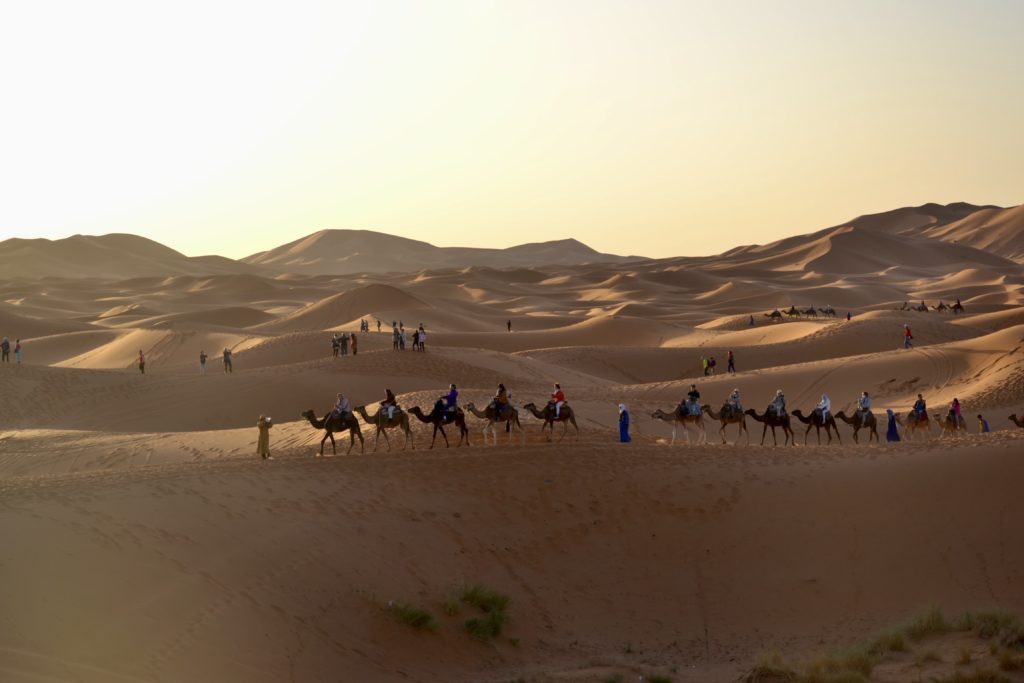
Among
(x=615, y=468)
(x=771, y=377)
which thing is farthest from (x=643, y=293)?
(x=615, y=468)

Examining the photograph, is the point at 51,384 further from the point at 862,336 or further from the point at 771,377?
the point at 862,336

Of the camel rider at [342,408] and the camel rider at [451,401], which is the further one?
the camel rider at [451,401]

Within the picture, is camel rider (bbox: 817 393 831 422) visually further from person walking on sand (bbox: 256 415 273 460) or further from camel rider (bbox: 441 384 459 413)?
person walking on sand (bbox: 256 415 273 460)

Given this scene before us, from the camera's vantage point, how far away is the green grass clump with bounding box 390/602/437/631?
1331 cm

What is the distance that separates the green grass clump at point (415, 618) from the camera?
43.7 feet

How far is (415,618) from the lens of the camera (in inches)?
525

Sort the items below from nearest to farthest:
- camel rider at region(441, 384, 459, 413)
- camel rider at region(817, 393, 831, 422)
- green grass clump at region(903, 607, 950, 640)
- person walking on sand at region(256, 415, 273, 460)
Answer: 1. green grass clump at region(903, 607, 950, 640)
2. person walking on sand at region(256, 415, 273, 460)
3. camel rider at region(441, 384, 459, 413)
4. camel rider at region(817, 393, 831, 422)

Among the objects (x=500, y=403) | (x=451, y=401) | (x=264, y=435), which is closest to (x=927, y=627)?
(x=500, y=403)

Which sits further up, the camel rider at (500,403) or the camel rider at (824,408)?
→ the camel rider at (500,403)

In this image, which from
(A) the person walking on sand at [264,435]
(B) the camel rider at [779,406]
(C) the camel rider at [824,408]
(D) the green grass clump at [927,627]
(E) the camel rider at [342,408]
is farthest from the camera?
(C) the camel rider at [824,408]

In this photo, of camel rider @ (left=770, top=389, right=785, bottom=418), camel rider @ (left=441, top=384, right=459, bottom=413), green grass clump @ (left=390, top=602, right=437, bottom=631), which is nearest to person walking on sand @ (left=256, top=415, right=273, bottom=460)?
camel rider @ (left=441, top=384, right=459, bottom=413)

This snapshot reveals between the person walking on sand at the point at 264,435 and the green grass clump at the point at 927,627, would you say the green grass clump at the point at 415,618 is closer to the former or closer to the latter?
the green grass clump at the point at 927,627

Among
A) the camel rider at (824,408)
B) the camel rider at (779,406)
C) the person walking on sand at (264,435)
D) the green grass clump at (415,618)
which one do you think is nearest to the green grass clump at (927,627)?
the green grass clump at (415,618)

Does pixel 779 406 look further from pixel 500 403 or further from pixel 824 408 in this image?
pixel 500 403
